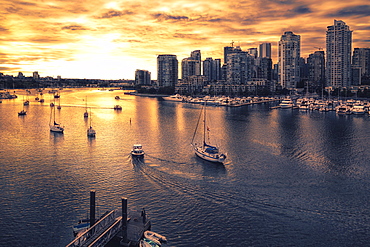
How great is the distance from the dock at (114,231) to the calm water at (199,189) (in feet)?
4.18

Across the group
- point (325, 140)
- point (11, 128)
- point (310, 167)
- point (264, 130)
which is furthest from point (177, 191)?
point (11, 128)

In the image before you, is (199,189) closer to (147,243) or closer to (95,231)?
(147,243)

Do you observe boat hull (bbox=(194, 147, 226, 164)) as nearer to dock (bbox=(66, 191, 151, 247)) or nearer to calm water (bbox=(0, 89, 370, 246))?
calm water (bbox=(0, 89, 370, 246))

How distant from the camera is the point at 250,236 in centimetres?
1917

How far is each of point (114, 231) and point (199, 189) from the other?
9.23m

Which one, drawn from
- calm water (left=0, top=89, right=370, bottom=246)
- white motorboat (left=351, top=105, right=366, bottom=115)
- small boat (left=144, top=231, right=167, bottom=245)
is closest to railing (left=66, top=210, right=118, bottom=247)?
calm water (left=0, top=89, right=370, bottom=246)

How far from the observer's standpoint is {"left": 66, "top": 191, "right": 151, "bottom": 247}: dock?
17.2 meters

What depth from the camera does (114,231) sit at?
18.4 m

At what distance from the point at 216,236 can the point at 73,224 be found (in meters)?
8.96

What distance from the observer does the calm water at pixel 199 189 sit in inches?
768

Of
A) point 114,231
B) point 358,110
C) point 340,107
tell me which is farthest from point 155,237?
point 340,107

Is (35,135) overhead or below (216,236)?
overhead

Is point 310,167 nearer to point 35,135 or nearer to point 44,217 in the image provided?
point 44,217

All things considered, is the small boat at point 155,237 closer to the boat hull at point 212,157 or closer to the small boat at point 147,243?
the small boat at point 147,243
